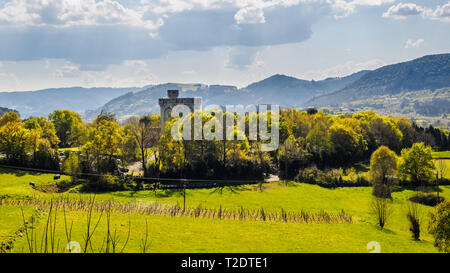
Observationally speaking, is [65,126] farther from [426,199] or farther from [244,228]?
[426,199]

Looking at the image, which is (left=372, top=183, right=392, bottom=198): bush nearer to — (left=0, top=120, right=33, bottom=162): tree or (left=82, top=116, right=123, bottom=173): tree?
(left=82, top=116, right=123, bottom=173): tree

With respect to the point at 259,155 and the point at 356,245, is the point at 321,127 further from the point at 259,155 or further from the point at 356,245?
the point at 356,245

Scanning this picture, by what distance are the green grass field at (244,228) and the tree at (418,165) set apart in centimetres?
1154

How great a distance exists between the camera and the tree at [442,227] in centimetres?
2937

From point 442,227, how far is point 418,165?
136ft

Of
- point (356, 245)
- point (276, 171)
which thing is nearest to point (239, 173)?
point (276, 171)

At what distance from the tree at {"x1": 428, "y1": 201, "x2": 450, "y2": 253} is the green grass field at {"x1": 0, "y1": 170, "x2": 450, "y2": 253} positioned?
358 cm

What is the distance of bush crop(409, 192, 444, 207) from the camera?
56.5m

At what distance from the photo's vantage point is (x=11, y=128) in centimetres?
6612

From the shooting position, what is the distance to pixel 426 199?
56.9 metres

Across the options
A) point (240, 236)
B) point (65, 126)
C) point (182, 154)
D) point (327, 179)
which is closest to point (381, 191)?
point (327, 179)

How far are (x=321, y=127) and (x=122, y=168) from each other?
57.6 meters

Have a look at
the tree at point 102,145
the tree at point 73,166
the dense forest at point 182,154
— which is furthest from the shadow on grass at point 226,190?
the tree at point 73,166

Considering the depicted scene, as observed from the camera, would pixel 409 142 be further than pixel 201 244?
Yes
